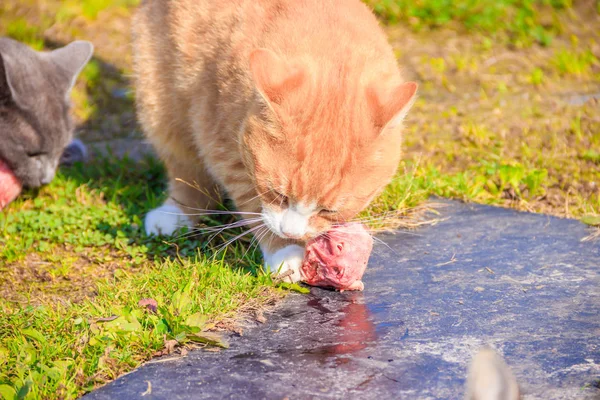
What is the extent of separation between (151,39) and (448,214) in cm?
189

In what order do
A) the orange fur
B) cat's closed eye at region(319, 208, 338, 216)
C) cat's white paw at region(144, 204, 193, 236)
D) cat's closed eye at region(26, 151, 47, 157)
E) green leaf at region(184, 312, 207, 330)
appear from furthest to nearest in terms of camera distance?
cat's closed eye at region(26, 151, 47, 157) → cat's white paw at region(144, 204, 193, 236) → cat's closed eye at region(319, 208, 338, 216) → the orange fur → green leaf at region(184, 312, 207, 330)

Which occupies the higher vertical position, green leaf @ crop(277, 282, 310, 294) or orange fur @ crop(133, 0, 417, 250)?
orange fur @ crop(133, 0, 417, 250)

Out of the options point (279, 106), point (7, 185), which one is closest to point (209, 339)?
point (279, 106)

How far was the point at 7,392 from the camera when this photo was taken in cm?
218

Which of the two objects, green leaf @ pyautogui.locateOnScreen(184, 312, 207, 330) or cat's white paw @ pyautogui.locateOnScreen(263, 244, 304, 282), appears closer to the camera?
green leaf @ pyautogui.locateOnScreen(184, 312, 207, 330)

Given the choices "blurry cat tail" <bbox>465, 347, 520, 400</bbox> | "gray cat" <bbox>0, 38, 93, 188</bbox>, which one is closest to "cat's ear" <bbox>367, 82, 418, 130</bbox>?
"blurry cat tail" <bbox>465, 347, 520, 400</bbox>

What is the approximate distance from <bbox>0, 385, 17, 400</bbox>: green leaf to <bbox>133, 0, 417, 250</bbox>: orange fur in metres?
1.16

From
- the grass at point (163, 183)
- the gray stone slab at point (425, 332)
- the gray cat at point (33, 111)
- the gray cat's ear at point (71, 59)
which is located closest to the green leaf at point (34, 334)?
the grass at point (163, 183)

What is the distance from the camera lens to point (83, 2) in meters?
6.60

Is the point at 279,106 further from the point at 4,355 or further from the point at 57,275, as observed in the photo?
the point at 57,275

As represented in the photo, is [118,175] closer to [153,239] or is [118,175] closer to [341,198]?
[153,239]

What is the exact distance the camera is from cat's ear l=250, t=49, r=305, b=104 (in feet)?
8.32

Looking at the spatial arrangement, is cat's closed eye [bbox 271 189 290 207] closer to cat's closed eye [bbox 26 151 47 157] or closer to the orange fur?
the orange fur

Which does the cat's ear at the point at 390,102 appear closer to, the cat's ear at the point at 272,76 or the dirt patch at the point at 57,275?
the cat's ear at the point at 272,76
